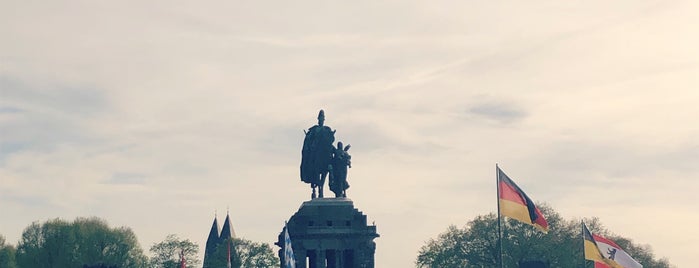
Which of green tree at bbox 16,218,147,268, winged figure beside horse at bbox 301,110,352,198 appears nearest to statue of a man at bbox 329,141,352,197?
winged figure beside horse at bbox 301,110,352,198

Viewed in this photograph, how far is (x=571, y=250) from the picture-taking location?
5694 inches

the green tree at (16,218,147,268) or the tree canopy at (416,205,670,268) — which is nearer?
the tree canopy at (416,205,670,268)

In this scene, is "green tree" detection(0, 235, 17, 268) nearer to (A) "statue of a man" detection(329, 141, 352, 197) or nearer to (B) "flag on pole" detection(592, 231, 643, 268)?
(A) "statue of a man" detection(329, 141, 352, 197)

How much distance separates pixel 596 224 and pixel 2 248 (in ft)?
246

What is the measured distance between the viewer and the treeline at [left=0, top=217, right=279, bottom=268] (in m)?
161

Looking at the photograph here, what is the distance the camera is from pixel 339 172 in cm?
9900

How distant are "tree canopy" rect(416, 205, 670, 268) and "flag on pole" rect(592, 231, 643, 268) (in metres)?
61.3

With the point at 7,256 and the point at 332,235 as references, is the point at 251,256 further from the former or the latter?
the point at 332,235

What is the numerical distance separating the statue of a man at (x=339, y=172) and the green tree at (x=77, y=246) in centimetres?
6550

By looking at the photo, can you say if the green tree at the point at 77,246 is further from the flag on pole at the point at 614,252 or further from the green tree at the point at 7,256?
the flag on pole at the point at 614,252

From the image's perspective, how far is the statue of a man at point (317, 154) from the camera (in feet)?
325

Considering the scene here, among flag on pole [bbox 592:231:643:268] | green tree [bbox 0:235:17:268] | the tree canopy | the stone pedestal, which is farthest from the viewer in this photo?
green tree [bbox 0:235:17:268]

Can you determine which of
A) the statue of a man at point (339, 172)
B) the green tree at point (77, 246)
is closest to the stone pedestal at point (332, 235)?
the statue of a man at point (339, 172)

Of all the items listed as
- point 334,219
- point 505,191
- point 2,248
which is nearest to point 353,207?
point 334,219
